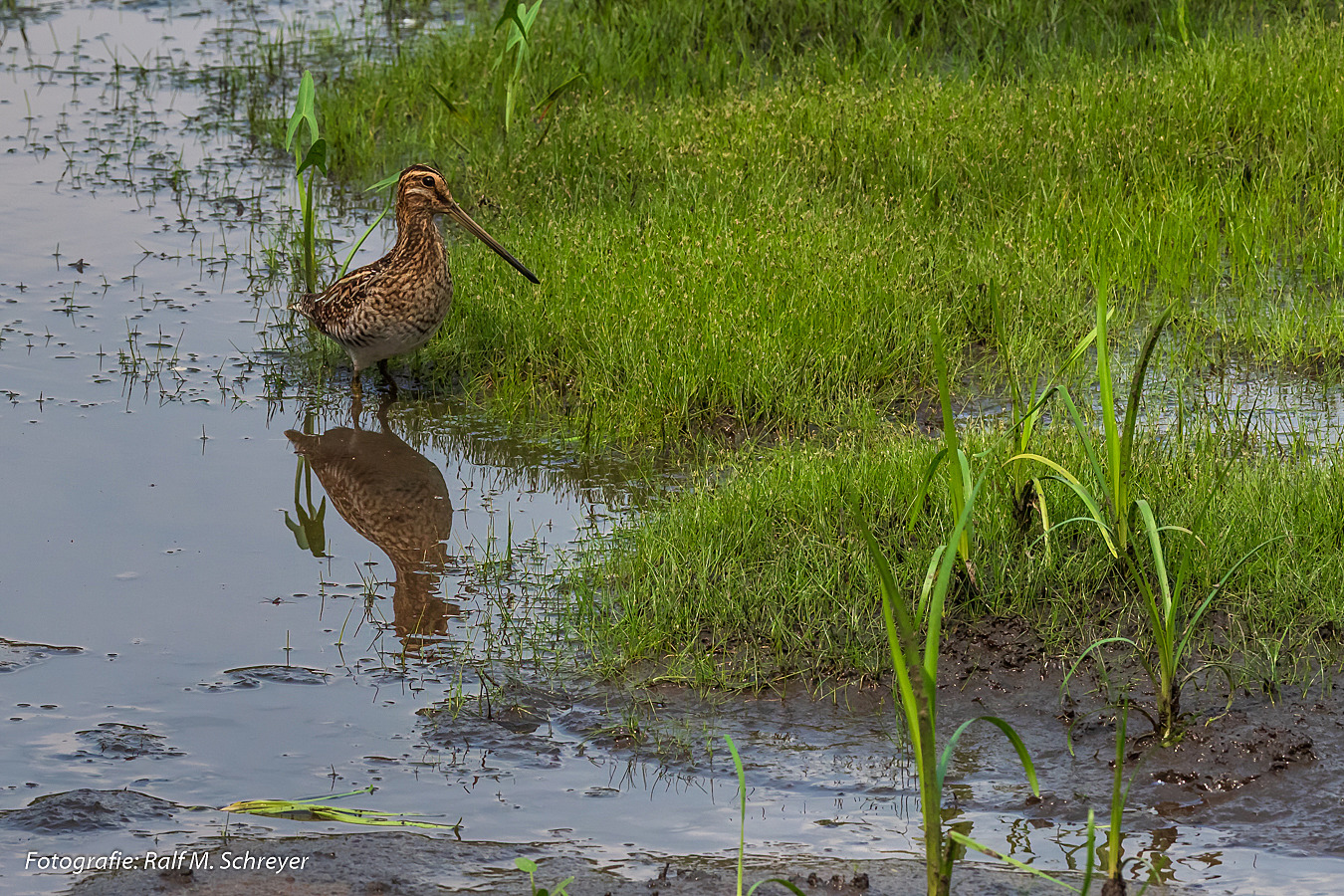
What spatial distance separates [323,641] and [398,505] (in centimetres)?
125

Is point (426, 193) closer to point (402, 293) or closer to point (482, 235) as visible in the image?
point (482, 235)

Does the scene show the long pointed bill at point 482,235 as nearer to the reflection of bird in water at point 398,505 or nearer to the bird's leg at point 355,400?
the bird's leg at point 355,400

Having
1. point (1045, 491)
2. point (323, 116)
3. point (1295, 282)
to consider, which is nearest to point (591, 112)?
point (323, 116)

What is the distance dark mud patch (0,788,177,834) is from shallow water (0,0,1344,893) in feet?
0.05

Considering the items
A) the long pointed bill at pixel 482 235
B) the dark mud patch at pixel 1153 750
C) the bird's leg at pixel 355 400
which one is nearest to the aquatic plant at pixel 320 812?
the dark mud patch at pixel 1153 750

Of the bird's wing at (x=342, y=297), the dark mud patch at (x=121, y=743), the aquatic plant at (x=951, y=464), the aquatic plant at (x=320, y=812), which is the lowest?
the aquatic plant at (x=320, y=812)

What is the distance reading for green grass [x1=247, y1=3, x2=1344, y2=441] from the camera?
22.6 ft

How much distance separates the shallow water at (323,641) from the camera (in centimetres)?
397

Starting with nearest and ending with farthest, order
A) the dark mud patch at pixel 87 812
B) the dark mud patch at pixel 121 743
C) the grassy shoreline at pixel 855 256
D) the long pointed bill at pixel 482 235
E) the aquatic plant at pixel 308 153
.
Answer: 1. the dark mud patch at pixel 87 812
2. the dark mud patch at pixel 121 743
3. the grassy shoreline at pixel 855 256
4. the long pointed bill at pixel 482 235
5. the aquatic plant at pixel 308 153

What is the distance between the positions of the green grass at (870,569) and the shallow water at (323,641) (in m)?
0.23

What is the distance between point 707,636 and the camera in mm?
4922

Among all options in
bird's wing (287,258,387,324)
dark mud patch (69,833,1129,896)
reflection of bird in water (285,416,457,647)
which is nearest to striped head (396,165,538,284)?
bird's wing (287,258,387,324)

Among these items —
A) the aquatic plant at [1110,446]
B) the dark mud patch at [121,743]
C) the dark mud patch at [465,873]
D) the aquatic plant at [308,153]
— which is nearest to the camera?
the dark mud patch at [465,873]

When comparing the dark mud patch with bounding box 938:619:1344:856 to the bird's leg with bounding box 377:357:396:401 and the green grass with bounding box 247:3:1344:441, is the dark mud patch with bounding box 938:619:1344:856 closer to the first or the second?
the green grass with bounding box 247:3:1344:441
